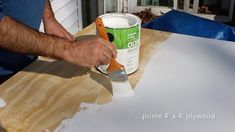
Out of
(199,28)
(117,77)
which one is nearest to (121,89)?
(117,77)

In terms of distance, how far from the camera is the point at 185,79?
123cm

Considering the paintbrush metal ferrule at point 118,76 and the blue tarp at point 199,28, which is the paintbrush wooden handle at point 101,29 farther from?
the blue tarp at point 199,28

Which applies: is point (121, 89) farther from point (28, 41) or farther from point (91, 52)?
point (28, 41)

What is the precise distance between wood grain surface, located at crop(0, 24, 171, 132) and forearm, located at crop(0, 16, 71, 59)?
0.11 meters

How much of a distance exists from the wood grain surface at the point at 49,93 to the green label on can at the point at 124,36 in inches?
5.4

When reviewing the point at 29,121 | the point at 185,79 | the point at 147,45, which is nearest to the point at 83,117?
the point at 29,121

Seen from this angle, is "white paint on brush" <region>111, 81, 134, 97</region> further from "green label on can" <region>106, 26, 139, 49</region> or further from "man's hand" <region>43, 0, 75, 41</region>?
A: "man's hand" <region>43, 0, 75, 41</region>

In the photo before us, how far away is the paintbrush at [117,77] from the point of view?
3.66ft

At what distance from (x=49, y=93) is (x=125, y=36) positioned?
0.29m

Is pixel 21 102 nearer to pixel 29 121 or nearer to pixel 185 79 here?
pixel 29 121

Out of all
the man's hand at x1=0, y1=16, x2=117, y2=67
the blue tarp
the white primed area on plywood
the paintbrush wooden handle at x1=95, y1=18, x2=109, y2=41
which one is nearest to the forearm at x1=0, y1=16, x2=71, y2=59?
the man's hand at x1=0, y1=16, x2=117, y2=67

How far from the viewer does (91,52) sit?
114 centimetres

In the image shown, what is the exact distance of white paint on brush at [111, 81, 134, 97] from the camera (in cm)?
112

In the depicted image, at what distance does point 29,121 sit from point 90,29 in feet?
2.08
